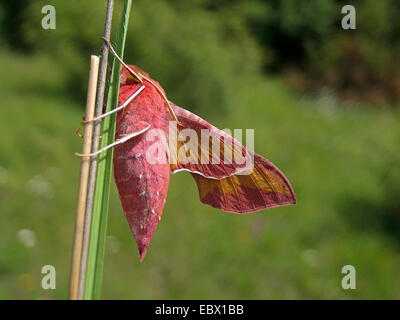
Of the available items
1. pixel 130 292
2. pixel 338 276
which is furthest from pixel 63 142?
pixel 338 276

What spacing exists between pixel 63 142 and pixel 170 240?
1.16 metres

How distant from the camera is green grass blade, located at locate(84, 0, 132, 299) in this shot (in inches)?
14.7

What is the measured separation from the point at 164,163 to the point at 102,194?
74mm

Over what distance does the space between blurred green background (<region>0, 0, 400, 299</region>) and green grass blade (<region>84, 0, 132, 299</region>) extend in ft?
5.91

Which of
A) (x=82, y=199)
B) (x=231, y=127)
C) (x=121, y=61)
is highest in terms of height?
(x=231, y=127)

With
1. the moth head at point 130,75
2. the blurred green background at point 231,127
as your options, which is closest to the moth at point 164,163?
the moth head at point 130,75

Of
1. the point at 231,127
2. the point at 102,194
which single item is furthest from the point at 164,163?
the point at 231,127

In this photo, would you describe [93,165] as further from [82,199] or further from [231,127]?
[231,127]

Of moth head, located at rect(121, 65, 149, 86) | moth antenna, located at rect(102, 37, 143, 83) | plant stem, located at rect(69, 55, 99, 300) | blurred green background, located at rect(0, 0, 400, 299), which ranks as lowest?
plant stem, located at rect(69, 55, 99, 300)

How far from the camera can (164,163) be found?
1.42 feet

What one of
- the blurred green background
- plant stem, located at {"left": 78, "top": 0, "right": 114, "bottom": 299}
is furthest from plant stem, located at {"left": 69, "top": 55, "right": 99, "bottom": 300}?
the blurred green background

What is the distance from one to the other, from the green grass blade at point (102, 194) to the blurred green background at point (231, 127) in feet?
5.91

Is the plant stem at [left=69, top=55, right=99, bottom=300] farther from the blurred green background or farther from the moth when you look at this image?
the blurred green background

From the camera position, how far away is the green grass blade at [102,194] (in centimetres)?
37
